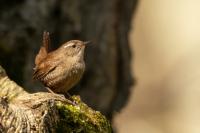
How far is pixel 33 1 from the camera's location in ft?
25.7

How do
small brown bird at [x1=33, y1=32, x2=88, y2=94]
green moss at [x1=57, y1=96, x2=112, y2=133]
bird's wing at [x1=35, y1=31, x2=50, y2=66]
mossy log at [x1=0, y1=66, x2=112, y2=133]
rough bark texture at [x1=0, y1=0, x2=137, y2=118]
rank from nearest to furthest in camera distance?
1. mossy log at [x1=0, y1=66, x2=112, y2=133]
2. green moss at [x1=57, y1=96, x2=112, y2=133]
3. small brown bird at [x1=33, y1=32, x2=88, y2=94]
4. bird's wing at [x1=35, y1=31, x2=50, y2=66]
5. rough bark texture at [x1=0, y1=0, x2=137, y2=118]

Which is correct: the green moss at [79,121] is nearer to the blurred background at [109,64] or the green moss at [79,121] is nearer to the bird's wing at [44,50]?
the bird's wing at [44,50]

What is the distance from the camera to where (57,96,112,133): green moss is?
16.0 feet

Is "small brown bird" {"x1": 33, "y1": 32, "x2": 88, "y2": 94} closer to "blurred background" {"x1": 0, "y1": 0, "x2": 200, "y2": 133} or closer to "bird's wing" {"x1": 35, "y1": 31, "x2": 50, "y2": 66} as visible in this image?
"bird's wing" {"x1": 35, "y1": 31, "x2": 50, "y2": 66}

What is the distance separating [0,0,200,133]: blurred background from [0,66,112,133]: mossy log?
2.59 metres

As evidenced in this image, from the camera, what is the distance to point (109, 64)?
28.2ft

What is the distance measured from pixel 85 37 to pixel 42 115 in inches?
148

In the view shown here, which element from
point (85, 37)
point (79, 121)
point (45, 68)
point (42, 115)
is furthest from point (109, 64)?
point (42, 115)

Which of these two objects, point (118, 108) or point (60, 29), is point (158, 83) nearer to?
point (118, 108)

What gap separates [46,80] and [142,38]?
272 inches

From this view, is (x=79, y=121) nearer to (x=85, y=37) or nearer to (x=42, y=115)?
(x=42, y=115)

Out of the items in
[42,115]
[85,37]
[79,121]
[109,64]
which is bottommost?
[109,64]

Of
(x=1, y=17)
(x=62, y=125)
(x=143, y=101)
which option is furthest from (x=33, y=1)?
(x=143, y=101)

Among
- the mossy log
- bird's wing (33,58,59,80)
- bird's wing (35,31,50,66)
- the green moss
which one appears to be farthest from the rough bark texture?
the green moss
